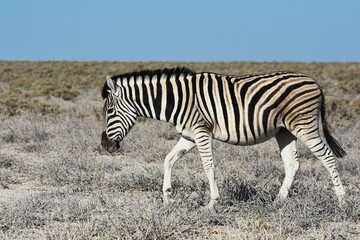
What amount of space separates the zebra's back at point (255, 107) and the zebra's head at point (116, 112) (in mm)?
901

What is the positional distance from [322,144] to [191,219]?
2100 mm

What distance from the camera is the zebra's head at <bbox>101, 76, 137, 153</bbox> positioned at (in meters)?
7.09

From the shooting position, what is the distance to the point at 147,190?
816 cm

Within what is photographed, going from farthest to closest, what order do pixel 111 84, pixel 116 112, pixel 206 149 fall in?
1. pixel 116 112
2. pixel 111 84
3. pixel 206 149

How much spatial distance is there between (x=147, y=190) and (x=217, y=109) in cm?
197

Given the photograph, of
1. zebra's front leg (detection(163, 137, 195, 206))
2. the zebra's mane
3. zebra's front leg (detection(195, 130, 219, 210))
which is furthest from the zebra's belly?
the zebra's mane

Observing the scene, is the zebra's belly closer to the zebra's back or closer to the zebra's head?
the zebra's back

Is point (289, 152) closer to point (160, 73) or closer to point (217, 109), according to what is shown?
point (217, 109)

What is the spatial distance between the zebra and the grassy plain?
1.45 feet

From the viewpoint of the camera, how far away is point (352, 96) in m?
25.5

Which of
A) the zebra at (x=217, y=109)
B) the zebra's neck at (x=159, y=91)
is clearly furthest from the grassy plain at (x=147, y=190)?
the zebra's neck at (x=159, y=91)

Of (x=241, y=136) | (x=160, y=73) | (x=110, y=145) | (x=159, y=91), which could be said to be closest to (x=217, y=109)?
(x=241, y=136)

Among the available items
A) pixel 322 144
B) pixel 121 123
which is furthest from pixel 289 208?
pixel 121 123

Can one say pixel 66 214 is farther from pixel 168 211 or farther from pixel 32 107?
pixel 32 107
